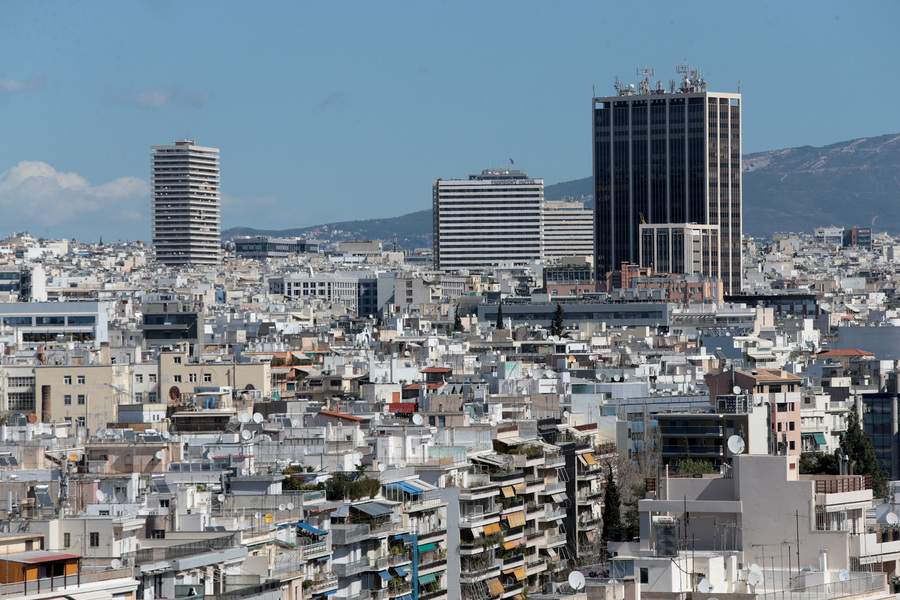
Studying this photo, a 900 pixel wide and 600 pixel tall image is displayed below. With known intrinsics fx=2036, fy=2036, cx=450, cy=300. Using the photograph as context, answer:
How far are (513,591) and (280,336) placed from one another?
69.5m

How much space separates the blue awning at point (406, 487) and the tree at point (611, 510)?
714 cm

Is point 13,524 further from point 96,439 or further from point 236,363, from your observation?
point 236,363

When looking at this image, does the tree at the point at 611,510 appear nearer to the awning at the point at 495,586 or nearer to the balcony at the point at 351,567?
the awning at the point at 495,586

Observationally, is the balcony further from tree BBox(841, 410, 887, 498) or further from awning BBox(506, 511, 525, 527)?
tree BBox(841, 410, 887, 498)

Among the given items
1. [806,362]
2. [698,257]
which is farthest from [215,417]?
[698,257]

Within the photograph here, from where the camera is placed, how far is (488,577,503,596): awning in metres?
43.6

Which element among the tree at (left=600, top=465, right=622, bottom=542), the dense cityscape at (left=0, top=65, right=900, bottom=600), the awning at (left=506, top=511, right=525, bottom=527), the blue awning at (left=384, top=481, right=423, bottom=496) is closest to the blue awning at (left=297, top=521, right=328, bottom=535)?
the dense cityscape at (left=0, top=65, right=900, bottom=600)

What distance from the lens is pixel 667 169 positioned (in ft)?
602

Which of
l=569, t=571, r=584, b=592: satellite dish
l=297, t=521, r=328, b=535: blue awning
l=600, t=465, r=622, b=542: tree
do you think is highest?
l=569, t=571, r=584, b=592: satellite dish

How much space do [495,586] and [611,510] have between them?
6.38 metres

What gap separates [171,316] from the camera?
118 m

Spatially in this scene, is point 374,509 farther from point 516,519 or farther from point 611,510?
point 611,510

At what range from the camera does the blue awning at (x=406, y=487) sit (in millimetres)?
41594

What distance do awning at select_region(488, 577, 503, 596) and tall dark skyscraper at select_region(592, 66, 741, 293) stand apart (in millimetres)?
138346
